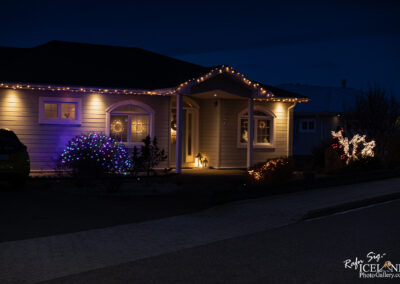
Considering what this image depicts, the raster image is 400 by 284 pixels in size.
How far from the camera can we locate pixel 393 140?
23.0 m

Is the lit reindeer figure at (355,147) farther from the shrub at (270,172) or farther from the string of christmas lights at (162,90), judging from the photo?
the shrub at (270,172)

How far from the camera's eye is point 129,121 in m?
20.2

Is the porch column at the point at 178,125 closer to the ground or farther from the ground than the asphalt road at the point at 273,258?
farther from the ground

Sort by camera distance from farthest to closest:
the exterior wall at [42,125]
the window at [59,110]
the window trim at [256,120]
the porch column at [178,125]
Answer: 1. the window trim at [256,120]
2. the porch column at [178,125]
3. the window at [59,110]
4. the exterior wall at [42,125]

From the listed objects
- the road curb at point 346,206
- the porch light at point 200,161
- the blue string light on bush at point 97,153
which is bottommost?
the road curb at point 346,206

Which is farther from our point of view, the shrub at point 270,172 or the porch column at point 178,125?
the porch column at point 178,125

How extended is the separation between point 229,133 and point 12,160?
10.5m

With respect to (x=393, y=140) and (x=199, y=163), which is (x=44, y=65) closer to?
(x=199, y=163)

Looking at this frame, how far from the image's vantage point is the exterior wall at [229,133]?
72.5 ft

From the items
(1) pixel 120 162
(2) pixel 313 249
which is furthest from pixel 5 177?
(2) pixel 313 249

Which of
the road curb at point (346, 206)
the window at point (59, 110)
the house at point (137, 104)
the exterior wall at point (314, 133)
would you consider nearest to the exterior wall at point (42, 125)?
the house at point (137, 104)

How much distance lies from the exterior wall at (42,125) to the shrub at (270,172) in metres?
6.40

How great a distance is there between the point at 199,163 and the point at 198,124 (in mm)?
1718

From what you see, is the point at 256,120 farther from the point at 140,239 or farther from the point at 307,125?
the point at 140,239
